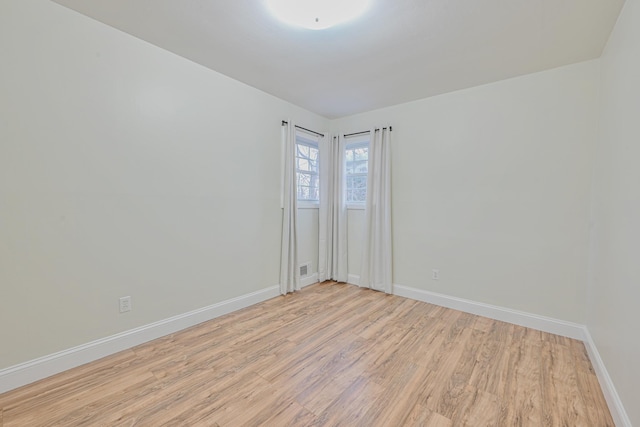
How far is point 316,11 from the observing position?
1.72 m

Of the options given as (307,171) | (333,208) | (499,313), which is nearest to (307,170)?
(307,171)

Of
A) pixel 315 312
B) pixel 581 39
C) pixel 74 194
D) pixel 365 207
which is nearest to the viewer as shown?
pixel 74 194

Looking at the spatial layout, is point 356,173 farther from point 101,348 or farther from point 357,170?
point 101,348

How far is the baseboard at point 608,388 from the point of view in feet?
4.63

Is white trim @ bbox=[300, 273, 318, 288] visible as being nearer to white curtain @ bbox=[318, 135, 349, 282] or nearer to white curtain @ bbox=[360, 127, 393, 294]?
white curtain @ bbox=[318, 135, 349, 282]

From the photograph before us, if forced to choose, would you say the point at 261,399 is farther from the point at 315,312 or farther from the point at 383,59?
the point at 383,59

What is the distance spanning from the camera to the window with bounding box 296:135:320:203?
3.79 m

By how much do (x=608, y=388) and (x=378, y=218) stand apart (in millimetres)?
2437

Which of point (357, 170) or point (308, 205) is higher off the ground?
point (357, 170)

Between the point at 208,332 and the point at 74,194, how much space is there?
1524 mm

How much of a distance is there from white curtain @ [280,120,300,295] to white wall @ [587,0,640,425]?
286cm

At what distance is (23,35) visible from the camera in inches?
66.9

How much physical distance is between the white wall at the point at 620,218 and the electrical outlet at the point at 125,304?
10.4ft

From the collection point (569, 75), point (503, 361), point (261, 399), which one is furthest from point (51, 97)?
point (569, 75)
